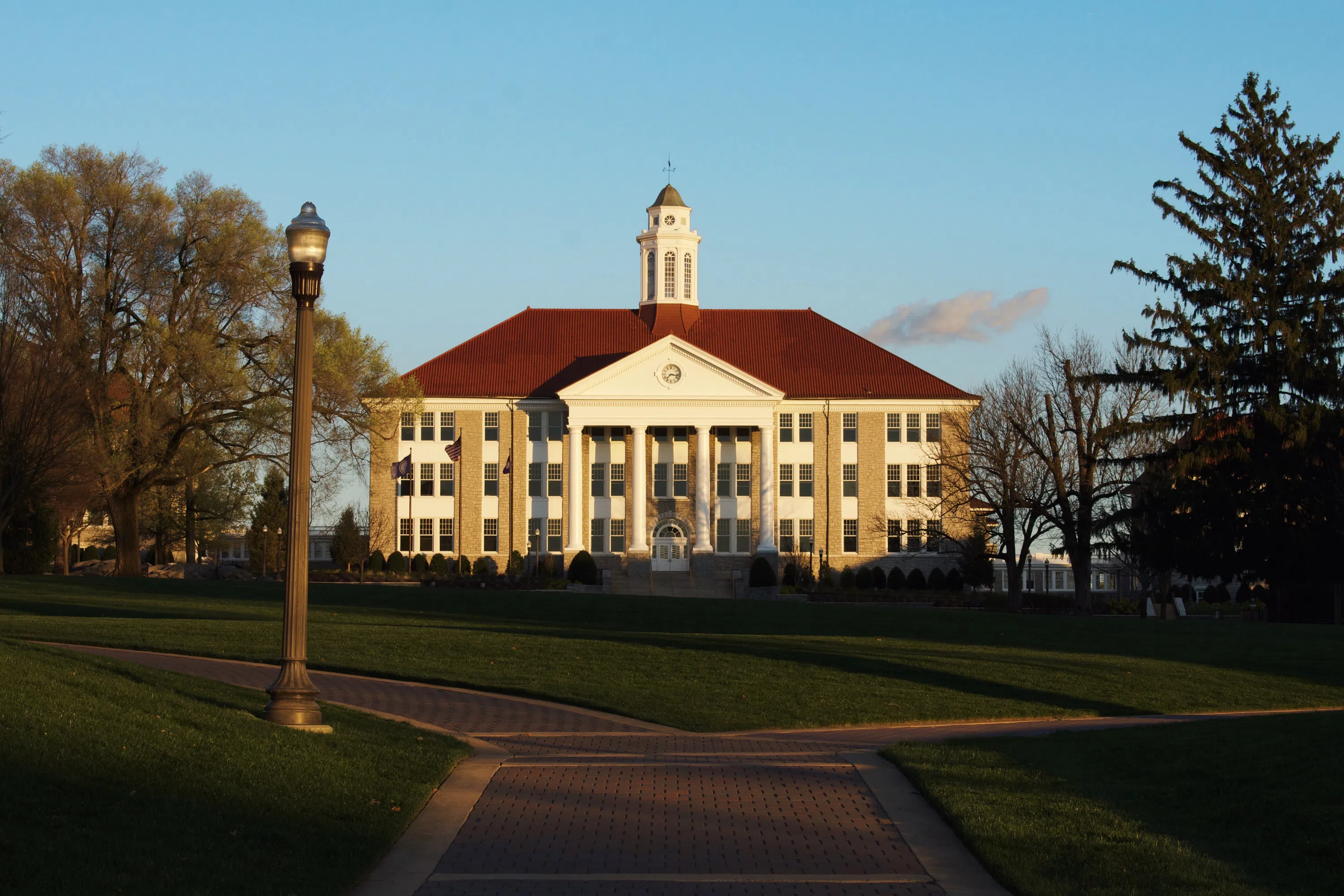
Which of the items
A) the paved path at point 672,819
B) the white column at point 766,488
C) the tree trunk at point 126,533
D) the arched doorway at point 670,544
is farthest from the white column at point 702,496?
the paved path at point 672,819

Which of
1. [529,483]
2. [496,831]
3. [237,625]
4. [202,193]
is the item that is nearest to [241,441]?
[202,193]

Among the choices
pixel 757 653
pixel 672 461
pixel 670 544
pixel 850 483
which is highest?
pixel 672 461

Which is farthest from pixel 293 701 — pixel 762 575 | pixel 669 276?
pixel 669 276

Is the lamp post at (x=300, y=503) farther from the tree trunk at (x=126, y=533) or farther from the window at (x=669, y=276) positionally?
the window at (x=669, y=276)

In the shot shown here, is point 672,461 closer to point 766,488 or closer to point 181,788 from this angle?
point 766,488

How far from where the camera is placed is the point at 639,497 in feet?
230

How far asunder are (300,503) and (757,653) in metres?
12.7

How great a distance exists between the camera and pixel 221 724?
12734mm

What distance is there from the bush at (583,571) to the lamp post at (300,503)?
48.9 meters

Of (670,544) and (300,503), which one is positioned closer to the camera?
(300,503)

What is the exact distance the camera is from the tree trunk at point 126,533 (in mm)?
47156

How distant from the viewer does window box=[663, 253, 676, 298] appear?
75562 mm

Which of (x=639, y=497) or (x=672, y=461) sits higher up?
(x=672, y=461)

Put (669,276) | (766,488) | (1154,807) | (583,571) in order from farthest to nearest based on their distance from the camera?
1. (669,276)
2. (766,488)
3. (583,571)
4. (1154,807)
